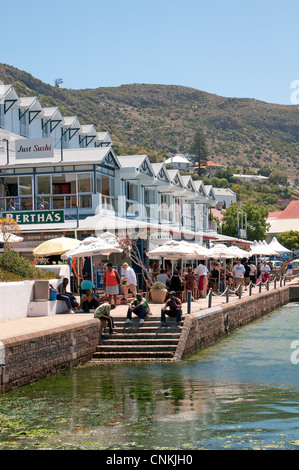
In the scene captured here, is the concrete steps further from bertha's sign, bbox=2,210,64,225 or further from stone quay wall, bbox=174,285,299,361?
bertha's sign, bbox=2,210,64,225

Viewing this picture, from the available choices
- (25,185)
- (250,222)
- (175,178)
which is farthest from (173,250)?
(250,222)

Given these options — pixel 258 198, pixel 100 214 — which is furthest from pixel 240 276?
pixel 258 198

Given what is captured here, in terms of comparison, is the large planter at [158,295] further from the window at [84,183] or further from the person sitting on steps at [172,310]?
the window at [84,183]

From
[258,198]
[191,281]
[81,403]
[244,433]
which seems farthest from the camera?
[258,198]

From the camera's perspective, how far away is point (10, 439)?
33.6 ft

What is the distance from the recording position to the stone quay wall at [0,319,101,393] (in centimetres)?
1320

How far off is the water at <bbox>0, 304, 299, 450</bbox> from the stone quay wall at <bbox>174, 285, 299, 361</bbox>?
0.56 meters

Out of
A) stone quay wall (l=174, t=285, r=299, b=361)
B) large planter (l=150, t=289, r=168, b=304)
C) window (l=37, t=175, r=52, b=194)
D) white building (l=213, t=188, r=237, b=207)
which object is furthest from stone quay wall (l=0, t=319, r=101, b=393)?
white building (l=213, t=188, r=237, b=207)

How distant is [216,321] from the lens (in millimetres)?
21953

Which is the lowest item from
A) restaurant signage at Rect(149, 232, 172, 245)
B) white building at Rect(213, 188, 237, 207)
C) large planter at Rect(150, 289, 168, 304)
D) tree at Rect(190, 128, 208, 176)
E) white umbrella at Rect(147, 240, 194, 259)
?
large planter at Rect(150, 289, 168, 304)

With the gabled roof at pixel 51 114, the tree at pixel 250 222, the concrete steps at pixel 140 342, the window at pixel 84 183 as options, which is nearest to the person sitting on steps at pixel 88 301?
the concrete steps at pixel 140 342

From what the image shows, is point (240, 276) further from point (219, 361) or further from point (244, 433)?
point (244, 433)

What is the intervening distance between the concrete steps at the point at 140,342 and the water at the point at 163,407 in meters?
0.62

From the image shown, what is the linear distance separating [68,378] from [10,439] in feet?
16.8
